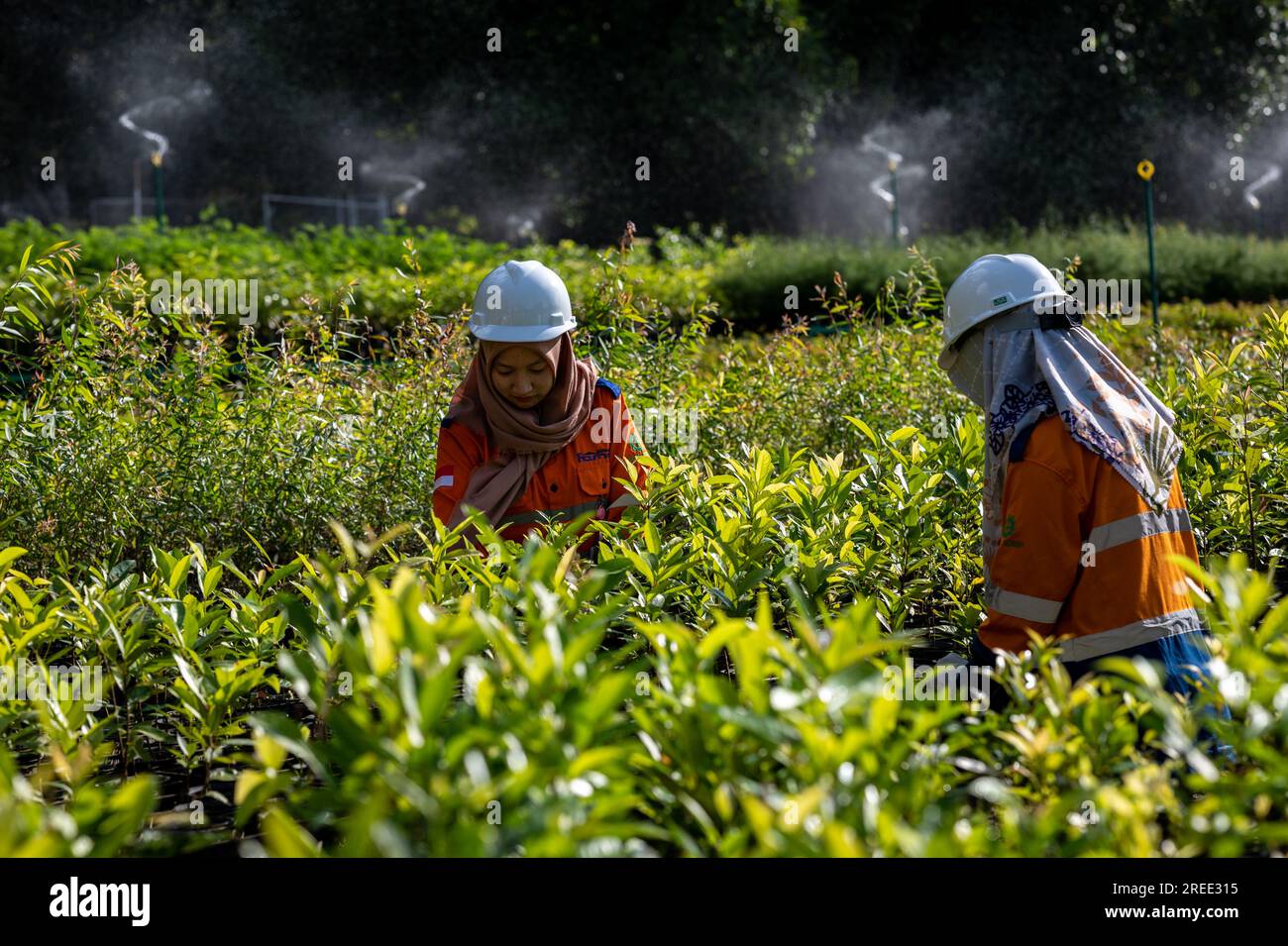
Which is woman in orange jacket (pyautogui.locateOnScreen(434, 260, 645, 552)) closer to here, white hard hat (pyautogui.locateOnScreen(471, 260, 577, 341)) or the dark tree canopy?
white hard hat (pyautogui.locateOnScreen(471, 260, 577, 341))

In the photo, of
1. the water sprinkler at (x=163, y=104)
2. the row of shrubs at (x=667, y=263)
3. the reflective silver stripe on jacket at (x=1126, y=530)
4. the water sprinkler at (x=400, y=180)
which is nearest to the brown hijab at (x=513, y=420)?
the reflective silver stripe on jacket at (x=1126, y=530)

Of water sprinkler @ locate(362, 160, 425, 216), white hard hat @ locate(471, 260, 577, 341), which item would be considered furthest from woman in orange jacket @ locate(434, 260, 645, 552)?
water sprinkler @ locate(362, 160, 425, 216)

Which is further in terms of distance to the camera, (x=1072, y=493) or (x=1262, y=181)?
(x=1262, y=181)

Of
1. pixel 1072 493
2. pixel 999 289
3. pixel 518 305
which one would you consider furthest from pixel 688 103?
pixel 1072 493

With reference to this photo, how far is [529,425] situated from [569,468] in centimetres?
22

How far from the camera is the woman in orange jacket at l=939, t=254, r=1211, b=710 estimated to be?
109 inches

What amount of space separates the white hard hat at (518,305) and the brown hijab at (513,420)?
5 centimetres

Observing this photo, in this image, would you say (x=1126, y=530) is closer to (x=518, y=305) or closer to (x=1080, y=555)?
(x=1080, y=555)

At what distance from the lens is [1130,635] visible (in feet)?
9.21

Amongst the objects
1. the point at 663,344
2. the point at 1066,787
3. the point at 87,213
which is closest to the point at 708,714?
the point at 1066,787

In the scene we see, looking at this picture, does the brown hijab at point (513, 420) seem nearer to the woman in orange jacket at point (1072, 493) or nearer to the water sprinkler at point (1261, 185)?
the woman in orange jacket at point (1072, 493)

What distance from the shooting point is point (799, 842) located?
1.44 m

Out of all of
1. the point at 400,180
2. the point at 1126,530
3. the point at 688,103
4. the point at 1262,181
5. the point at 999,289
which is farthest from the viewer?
the point at 1262,181

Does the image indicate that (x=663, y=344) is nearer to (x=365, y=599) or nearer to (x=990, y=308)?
(x=990, y=308)
